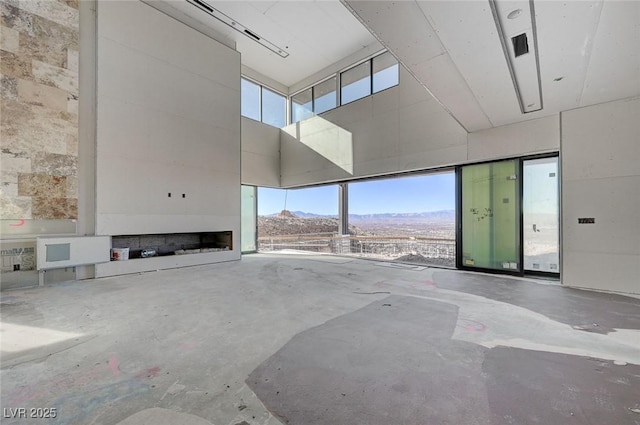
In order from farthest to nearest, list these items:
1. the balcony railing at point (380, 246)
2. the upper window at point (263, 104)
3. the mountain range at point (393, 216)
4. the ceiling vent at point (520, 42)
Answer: the mountain range at point (393, 216) → the upper window at point (263, 104) → the balcony railing at point (380, 246) → the ceiling vent at point (520, 42)

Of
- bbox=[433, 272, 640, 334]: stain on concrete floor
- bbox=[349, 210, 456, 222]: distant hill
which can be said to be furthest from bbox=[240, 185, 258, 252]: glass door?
bbox=[433, 272, 640, 334]: stain on concrete floor

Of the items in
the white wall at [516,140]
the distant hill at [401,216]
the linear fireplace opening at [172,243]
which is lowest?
the linear fireplace opening at [172,243]

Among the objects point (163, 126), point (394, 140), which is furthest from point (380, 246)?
point (163, 126)

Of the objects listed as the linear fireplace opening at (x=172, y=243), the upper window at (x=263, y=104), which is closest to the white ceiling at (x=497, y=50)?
the linear fireplace opening at (x=172, y=243)

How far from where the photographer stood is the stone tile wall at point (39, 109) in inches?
172

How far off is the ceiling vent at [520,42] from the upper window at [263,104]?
7722 millimetres

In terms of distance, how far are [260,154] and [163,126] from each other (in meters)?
3.65

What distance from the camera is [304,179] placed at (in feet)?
30.3

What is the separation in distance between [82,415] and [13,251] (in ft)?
15.4

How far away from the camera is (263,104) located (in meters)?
9.72

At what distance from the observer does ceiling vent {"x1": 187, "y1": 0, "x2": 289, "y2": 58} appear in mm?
6305

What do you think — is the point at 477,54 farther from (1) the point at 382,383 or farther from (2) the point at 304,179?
(2) the point at 304,179

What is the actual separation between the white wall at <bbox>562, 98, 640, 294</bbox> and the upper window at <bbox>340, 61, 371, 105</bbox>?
4761 mm

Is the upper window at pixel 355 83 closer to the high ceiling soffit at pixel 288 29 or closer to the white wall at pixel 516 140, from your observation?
the high ceiling soffit at pixel 288 29
